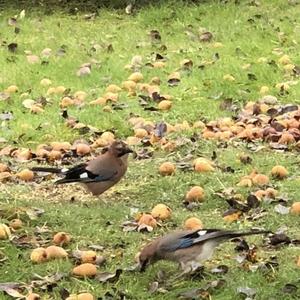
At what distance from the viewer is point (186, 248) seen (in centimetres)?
539

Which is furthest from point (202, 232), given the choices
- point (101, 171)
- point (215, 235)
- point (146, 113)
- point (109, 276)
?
point (146, 113)

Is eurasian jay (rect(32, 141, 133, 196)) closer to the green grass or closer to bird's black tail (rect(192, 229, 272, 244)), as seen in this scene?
the green grass

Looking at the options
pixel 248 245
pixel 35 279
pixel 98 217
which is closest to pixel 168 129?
pixel 98 217

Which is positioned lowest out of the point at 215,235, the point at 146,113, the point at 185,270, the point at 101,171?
the point at 146,113

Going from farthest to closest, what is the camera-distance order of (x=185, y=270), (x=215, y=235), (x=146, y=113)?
(x=146, y=113), (x=185, y=270), (x=215, y=235)

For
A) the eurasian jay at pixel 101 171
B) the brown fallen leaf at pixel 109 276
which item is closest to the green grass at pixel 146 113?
the brown fallen leaf at pixel 109 276

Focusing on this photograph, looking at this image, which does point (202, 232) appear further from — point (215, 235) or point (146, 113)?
point (146, 113)

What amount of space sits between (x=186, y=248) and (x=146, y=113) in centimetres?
432

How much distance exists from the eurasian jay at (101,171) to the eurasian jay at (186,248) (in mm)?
1506

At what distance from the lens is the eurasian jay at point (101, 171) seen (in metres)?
6.87

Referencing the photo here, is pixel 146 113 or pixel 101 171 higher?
pixel 101 171

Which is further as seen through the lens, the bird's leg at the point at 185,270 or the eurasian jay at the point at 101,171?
the eurasian jay at the point at 101,171

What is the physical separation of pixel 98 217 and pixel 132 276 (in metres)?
1.13

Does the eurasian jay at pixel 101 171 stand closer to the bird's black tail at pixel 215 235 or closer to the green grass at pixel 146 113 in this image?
the green grass at pixel 146 113
